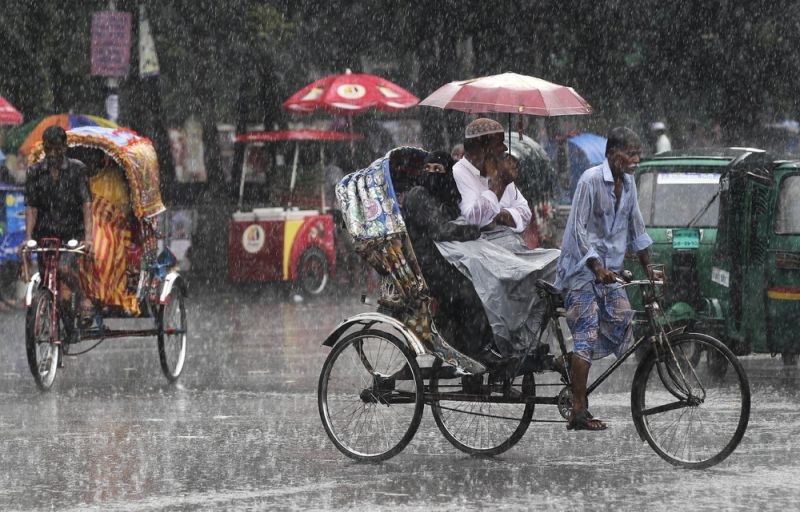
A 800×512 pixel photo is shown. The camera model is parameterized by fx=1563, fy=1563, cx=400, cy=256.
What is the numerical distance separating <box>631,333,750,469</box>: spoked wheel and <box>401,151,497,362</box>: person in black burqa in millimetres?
814

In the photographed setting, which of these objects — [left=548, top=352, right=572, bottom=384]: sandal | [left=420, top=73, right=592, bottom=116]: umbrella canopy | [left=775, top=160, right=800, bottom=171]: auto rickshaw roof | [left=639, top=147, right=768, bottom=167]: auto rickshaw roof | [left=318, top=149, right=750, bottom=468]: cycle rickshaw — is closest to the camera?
[left=318, top=149, right=750, bottom=468]: cycle rickshaw

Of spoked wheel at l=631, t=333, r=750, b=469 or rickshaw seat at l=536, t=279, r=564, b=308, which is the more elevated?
rickshaw seat at l=536, t=279, r=564, b=308

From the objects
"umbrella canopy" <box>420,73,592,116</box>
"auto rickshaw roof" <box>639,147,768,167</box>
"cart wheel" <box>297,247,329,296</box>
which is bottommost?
"cart wheel" <box>297,247,329,296</box>

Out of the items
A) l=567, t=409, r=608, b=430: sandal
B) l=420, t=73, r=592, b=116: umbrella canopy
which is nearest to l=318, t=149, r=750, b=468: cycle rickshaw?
l=567, t=409, r=608, b=430: sandal

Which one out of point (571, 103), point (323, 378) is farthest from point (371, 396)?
point (571, 103)

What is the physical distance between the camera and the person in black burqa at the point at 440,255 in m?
7.97

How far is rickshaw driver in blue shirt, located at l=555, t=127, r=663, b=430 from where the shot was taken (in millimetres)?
7750

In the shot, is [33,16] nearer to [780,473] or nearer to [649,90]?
[649,90]

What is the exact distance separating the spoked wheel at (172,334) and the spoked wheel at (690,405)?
4799 mm

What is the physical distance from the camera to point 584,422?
7.69 meters

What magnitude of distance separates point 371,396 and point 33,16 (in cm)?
1741

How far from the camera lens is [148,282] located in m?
11.9

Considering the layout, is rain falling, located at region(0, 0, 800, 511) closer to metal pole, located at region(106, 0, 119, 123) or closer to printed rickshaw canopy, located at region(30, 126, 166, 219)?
printed rickshaw canopy, located at region(30, 126, 166, 219)

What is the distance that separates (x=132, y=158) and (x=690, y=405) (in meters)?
5.56
